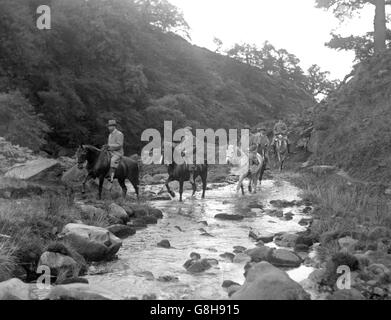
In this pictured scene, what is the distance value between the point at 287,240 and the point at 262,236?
1.90ft

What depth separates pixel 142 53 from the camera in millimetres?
41469

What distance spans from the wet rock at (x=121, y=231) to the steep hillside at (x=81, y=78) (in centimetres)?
1060

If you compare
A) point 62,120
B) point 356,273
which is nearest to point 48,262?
point 356,273

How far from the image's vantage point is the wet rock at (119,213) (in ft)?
35.9

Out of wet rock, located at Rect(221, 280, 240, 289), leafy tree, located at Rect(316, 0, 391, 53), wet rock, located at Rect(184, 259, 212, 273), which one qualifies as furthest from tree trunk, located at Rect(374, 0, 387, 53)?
wet rock, located at Rect(221, 280, 240, 289)

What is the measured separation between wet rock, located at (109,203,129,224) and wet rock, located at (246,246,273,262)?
13.4 ft

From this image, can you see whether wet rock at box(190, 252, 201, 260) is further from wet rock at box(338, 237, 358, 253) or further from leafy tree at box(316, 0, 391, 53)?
leafy tree at box(316, 0, 391, 53)

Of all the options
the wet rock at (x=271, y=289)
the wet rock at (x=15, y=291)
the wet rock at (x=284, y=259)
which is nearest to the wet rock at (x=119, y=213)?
the wet rock at (x=284, y=259)

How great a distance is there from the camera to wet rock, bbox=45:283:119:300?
5340 mm

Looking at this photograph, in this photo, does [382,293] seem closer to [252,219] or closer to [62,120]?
[252,219]

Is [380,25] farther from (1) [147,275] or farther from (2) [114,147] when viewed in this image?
(1) [147,275]

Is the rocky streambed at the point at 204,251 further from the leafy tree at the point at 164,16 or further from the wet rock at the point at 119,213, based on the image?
the leafy tree at the point at 164,16

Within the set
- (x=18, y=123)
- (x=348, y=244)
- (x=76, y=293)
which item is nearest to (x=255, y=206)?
(x=348, y=244)

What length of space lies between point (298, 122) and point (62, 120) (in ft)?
47.5
